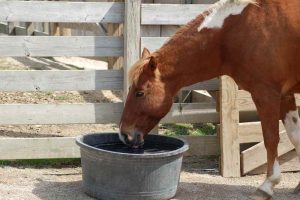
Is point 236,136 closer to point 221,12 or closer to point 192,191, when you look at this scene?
point 192,191

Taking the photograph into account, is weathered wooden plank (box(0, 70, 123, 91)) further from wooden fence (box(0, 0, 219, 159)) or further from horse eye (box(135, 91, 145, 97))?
horse eye (box(135, 91, 145, 97))

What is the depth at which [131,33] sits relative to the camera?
506 cm

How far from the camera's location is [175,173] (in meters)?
4.34

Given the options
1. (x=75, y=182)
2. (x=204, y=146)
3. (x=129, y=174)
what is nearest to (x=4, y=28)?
(x=204, y=146)

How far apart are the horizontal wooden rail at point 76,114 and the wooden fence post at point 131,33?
340mm

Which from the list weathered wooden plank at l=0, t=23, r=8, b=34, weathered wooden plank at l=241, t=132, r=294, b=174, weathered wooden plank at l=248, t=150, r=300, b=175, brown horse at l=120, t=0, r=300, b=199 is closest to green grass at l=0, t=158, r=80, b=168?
brown horse at l=120, t=0, r=300, b=199

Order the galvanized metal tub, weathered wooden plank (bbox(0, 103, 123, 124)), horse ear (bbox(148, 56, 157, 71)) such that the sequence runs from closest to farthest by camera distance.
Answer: the galvanized metal tub
horse ear (bbox(148, 56, 157, 71))
weathered wooden plank (bbox(0, 103, 123, 124))

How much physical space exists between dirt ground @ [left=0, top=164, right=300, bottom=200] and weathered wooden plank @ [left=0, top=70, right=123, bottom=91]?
821 millimetres

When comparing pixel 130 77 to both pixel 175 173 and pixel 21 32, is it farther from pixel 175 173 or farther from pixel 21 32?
pixel 21 32

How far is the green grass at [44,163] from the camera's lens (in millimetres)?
5184

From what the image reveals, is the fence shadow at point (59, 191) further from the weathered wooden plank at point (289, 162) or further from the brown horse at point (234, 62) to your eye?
the weathered wooden plank at point (289, 162)

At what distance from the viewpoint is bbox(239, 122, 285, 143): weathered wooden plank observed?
5.19 metres

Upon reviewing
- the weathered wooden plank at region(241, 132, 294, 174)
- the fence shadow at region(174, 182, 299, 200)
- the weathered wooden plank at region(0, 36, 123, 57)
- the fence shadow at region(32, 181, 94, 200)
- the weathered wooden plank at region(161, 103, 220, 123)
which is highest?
the weathered wooden plank at region(0, 36, 123, 57)

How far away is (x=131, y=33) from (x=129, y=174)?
1.58 metres
